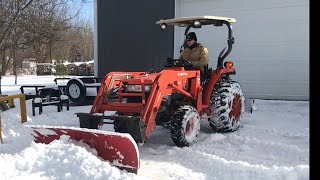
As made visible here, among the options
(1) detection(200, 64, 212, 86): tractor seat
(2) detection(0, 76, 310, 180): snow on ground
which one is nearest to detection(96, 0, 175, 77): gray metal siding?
(2) detection(0, 76, 310, 180): snow on ground

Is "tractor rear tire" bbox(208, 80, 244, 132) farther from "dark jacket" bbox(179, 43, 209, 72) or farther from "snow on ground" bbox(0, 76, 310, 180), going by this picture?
"dark jacket" bbox(179, 43, 209, 72)

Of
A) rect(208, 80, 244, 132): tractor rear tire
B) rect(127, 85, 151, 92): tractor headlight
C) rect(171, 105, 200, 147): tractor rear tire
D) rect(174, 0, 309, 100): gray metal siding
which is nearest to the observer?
A: rect(171, 105, 200, 147): tractor rear tire

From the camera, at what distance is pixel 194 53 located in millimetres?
7230

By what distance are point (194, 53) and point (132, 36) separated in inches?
251

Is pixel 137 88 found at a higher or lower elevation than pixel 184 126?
higher

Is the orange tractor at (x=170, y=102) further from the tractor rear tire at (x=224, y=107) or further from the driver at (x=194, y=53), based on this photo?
the driver at (x=194, y=53)

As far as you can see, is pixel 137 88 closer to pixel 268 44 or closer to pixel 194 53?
pixel 194 53

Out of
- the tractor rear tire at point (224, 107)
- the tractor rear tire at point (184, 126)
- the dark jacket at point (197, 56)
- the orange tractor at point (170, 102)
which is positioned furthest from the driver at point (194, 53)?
the tractor rear tire at point (184, 126)

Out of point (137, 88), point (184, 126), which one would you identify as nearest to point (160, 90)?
point (137, 88)

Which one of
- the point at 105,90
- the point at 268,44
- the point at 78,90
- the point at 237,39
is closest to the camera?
the point at 105,90

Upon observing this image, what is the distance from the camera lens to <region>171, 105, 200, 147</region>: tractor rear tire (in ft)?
19.2

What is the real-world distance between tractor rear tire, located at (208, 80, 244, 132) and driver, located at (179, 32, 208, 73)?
0.53m

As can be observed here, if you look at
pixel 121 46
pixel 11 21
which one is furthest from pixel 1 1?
pixel 121 46
